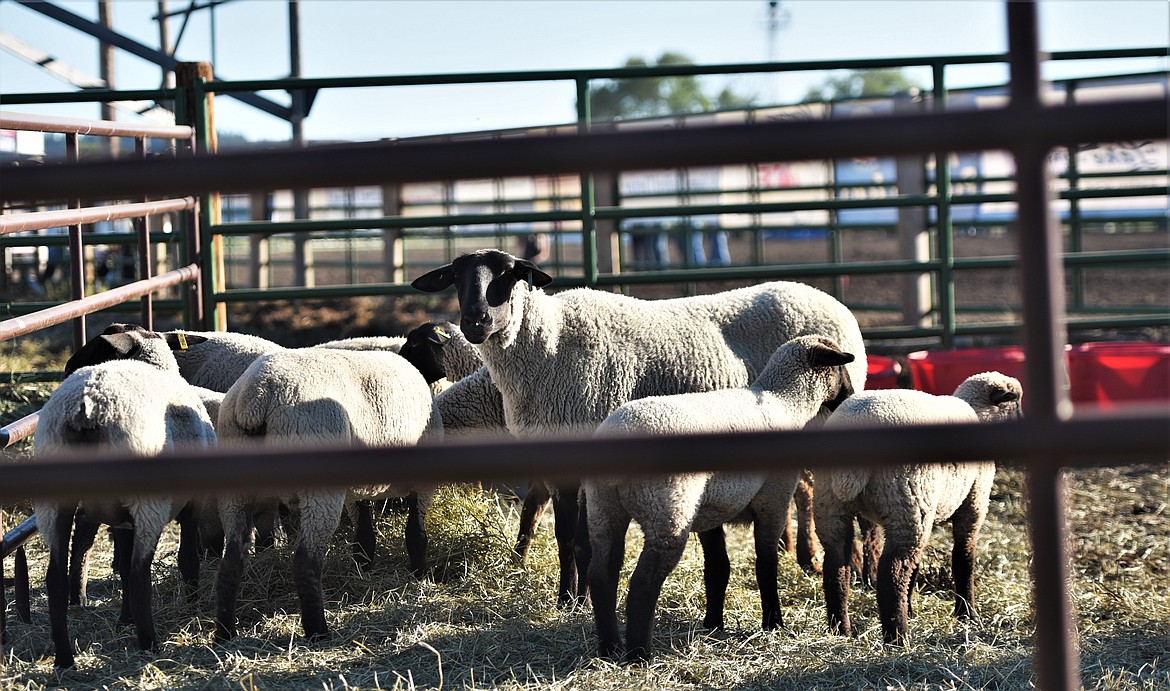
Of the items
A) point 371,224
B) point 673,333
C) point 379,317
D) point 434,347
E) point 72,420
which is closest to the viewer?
point 72,420

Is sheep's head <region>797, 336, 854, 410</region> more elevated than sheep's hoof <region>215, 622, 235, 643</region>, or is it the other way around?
sheep's head <region>797, 336, 854, 410</region>

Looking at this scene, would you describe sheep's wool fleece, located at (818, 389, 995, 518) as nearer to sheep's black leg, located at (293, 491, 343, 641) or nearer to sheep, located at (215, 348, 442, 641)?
sheep, located at (215, 348, 442, 641)

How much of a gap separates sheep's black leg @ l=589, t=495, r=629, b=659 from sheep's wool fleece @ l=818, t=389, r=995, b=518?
76 cm

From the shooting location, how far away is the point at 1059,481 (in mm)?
1339

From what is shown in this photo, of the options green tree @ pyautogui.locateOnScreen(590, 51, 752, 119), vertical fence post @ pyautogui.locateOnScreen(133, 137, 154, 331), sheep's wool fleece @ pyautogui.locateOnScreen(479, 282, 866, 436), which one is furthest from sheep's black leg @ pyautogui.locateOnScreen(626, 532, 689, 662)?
green tree @ pyautogui.locateOnScreen(590, 51, 752, 119)

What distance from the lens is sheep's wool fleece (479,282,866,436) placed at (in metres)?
4.65

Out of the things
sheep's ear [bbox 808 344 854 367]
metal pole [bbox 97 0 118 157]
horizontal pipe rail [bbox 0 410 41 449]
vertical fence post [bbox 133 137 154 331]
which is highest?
metal pole [bbox 97 0 118 157]

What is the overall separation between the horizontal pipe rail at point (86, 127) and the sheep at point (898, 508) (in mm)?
2857

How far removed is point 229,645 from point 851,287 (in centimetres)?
1364

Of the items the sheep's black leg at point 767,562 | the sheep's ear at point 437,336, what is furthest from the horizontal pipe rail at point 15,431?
the sheep's black leg at point 767,562

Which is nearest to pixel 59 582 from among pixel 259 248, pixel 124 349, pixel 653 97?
pixel 124 349

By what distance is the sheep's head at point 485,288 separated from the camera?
437 centimetres

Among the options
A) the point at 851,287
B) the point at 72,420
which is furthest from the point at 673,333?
the point at 851,287

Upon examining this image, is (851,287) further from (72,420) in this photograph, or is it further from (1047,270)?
(1047,270)
